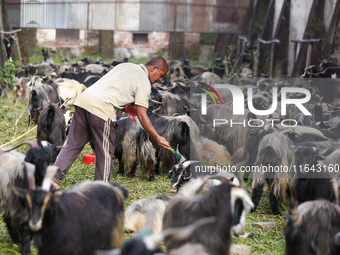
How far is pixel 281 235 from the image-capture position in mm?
4039

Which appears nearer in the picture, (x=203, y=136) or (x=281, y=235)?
(x=281, y=235)

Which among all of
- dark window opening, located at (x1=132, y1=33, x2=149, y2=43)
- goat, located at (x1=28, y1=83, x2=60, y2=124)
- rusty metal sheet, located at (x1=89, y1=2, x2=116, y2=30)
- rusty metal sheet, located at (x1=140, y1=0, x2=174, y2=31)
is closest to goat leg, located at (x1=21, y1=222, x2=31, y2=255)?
goat, located at (x1=28, y1=83, x2=60, y2=124)

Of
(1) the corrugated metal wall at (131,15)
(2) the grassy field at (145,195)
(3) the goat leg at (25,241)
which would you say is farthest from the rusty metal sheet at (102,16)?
(3) the goat leg at (25,241)

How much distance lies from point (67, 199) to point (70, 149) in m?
1.51

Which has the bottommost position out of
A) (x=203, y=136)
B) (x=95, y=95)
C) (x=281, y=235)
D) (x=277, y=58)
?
(x=281, y=235)

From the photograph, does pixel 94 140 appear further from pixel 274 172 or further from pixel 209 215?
pixel 274 172

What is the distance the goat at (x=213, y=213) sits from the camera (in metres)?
2.62

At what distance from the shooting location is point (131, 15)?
20125 mm

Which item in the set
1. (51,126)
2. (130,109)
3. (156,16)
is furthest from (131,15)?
(130,109)

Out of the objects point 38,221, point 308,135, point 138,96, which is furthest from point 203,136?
point 38,221

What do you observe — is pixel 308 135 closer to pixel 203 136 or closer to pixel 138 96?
pixel 203 136

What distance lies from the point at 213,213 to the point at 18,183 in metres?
1.65

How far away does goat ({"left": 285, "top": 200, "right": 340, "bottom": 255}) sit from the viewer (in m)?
2.89

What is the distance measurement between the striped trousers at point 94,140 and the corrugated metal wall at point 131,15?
51.4 feet
